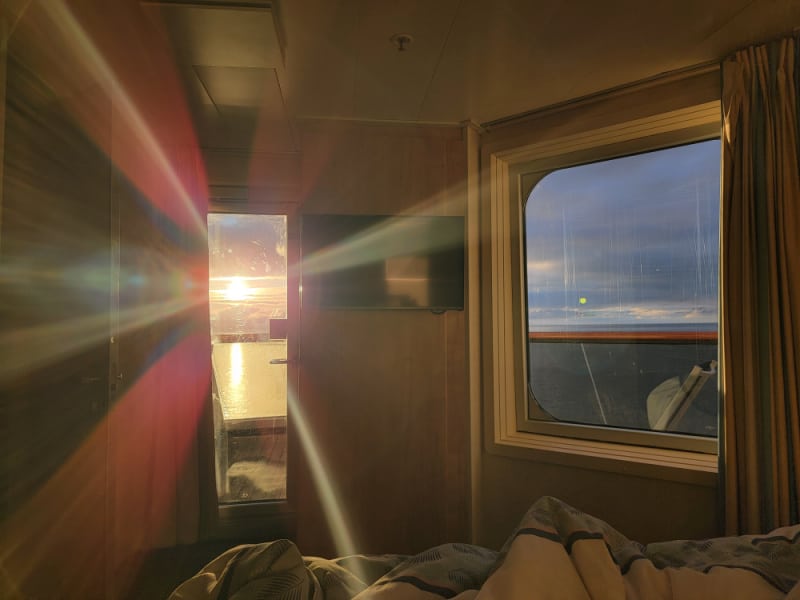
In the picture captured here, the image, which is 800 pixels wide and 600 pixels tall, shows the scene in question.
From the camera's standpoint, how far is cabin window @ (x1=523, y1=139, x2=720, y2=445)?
1830 mm

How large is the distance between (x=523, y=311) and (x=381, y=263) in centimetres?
79

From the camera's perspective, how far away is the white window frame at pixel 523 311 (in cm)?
178

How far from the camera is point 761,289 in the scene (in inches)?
59.6

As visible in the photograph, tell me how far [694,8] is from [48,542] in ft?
9.20

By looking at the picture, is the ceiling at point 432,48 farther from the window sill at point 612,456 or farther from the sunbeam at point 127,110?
the window sill at point 612,456

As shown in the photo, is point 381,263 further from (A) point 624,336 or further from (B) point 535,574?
(B) point 535,574

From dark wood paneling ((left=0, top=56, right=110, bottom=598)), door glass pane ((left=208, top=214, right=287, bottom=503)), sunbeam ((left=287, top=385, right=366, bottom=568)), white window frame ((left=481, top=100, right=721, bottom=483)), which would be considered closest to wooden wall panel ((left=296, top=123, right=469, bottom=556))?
sunbeam ((left=287, top=385, right=366, bottom=568))

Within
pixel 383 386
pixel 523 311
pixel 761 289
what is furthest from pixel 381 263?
pixel 761 289

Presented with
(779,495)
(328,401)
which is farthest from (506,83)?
(779,495)

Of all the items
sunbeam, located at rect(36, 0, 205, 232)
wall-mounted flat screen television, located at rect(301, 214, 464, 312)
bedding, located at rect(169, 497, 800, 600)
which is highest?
sunbeam, located at rect(36, 0, 205, 232)

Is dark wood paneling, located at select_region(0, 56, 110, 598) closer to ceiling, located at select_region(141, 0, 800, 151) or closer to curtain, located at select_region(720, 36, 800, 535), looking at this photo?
ceiling, located at select_region(141, 0, 800, 151)

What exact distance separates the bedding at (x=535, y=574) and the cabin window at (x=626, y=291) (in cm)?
107

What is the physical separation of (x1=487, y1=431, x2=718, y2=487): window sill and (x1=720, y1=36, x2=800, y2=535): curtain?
0.58 feet

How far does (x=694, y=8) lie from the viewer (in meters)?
1.36
